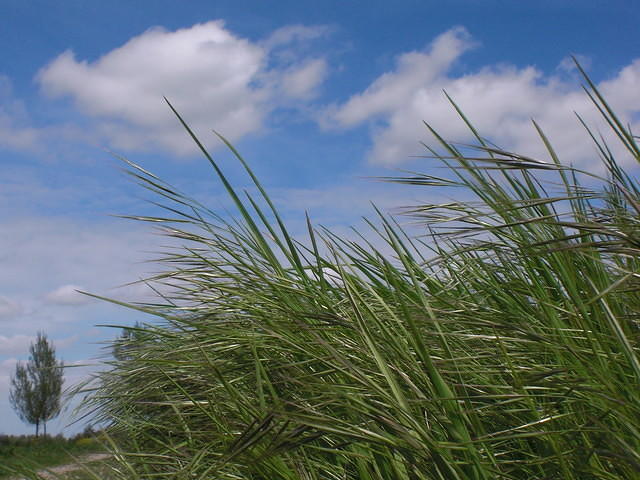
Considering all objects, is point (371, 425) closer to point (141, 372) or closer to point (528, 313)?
point (528, 313)

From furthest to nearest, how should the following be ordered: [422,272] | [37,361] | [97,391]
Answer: [37,361] < [97,391] < [422,272]

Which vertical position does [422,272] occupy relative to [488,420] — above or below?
above

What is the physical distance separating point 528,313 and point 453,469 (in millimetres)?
660

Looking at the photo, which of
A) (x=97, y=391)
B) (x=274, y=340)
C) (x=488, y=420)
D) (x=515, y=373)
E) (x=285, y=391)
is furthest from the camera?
(x=97, y=391)

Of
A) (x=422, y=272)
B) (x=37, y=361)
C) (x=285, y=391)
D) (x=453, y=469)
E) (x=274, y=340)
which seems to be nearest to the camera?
(x=453, y=469)

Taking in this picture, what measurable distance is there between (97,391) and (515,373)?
2045 millimetres

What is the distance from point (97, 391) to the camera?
2.65 m

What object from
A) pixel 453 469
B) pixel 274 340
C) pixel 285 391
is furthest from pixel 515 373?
pixel 274 340

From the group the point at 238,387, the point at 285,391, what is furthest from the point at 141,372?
the point at 285,391

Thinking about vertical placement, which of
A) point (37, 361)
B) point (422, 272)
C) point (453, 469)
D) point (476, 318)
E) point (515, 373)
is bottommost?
point (453, 469)

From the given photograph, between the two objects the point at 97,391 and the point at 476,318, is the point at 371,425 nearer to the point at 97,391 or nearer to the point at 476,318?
the point at 476,318

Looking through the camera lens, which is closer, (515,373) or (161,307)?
(515,373)

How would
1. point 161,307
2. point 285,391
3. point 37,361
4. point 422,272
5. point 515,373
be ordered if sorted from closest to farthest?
point 515,373, point 285,391, point 422,272, point 161,307, point 37,361

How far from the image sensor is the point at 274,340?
1.64 meters
